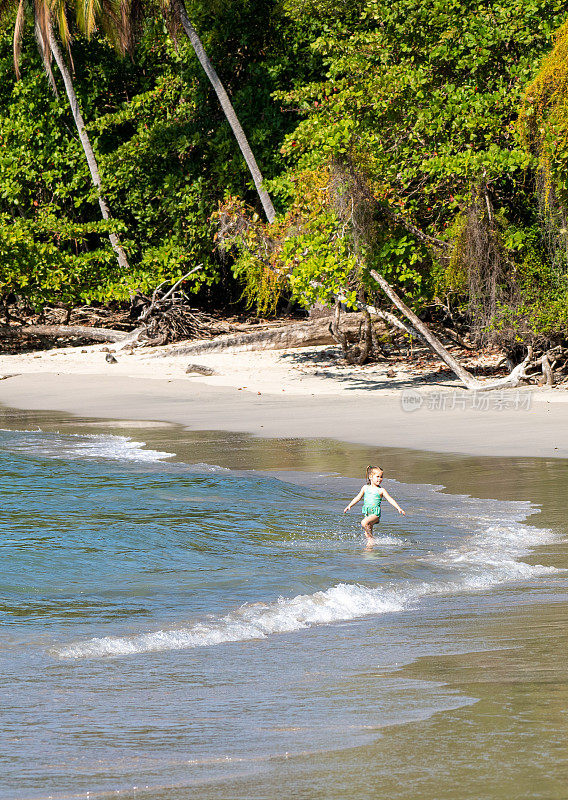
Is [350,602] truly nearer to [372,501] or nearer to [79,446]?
[372,501]

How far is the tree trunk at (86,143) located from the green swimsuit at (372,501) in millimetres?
19347

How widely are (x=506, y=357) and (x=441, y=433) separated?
5.38m

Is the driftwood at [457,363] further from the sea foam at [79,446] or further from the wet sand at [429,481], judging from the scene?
the sea foam at [79,446]

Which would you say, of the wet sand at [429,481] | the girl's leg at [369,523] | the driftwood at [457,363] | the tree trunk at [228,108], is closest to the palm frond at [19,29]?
the tree trunk at [228,108]

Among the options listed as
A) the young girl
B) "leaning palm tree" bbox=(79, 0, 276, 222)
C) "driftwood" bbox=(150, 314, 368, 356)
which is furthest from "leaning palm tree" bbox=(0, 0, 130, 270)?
the young girl

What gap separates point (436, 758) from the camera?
3.52 m

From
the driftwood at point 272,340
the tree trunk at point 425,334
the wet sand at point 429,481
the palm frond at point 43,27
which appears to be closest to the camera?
the wet sand at point 429,481

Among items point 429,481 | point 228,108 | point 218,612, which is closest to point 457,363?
point 429,481

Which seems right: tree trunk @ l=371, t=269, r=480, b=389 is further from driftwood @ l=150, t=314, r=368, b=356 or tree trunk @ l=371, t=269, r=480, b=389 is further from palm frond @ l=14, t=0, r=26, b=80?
palm frond @ l=14, t=0, r=26, b=80

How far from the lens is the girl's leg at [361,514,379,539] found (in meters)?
8.41

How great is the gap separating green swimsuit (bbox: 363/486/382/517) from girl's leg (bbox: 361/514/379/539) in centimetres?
4

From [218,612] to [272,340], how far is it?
1735 centimetres

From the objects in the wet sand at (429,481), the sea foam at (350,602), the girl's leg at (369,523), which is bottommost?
the sea foam at (350,602)

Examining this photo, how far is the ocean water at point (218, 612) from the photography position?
3.88 metres
